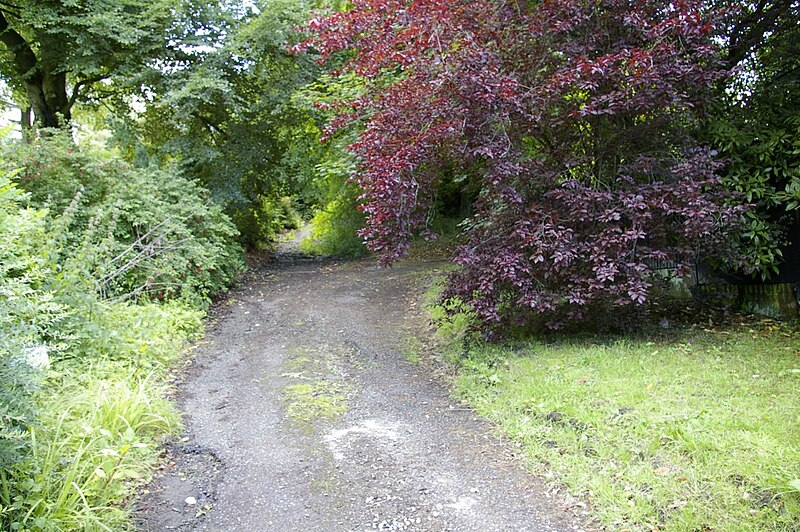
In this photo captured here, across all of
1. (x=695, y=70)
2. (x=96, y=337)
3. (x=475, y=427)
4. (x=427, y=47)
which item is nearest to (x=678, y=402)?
(x=475, y=427)

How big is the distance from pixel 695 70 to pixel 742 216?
1.50 metres

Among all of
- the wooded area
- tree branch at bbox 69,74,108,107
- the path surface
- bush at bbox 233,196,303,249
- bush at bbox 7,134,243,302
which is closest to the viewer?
the path surface

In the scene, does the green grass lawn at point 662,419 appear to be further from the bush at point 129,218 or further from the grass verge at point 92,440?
the bush at point 129,218

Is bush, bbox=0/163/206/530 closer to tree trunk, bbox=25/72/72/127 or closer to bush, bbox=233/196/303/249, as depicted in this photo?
bush, bbox=233/196/303/249

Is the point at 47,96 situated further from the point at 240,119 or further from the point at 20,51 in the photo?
the point at 240,119

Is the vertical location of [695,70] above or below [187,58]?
below

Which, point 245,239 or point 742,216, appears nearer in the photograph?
point 742,216

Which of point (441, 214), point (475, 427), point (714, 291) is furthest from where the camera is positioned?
point (441, 214)

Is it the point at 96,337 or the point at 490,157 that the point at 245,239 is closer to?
the point at 96,337

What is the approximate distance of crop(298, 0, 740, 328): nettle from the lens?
477 centimetres

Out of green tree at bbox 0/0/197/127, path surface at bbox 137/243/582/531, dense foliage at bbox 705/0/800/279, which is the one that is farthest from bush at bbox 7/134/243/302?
dense foliage at bbox 705/0/800/279

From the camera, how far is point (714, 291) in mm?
6379

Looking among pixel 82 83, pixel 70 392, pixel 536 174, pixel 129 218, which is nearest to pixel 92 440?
pixel 70 392

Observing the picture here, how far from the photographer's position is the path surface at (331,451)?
3.06 metres
